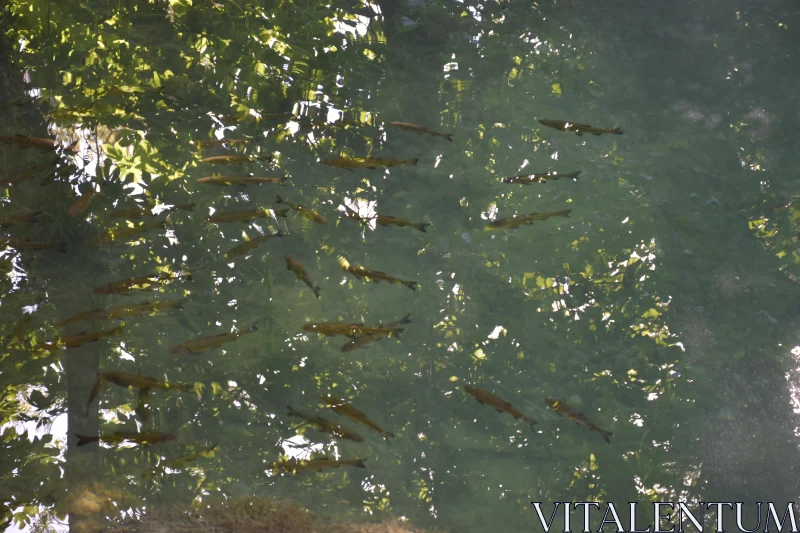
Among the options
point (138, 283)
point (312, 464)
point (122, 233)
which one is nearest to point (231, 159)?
point (122, 233)

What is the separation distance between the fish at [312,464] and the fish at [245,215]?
110 cm

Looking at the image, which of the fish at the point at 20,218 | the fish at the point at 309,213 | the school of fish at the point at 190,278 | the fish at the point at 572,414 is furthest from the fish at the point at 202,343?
the fish at the point at 572,414

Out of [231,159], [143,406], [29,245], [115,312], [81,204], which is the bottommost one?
[143,406]

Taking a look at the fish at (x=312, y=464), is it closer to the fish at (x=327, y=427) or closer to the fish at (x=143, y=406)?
the fish at (x=327, y=427)

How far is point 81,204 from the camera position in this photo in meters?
3.02

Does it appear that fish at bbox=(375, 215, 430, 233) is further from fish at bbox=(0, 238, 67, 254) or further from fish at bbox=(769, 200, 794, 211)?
fish at bbox=(769, 200, 794, 211)

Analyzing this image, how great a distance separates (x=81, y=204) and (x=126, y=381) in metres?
0.92

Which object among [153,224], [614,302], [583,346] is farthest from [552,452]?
[153,224]

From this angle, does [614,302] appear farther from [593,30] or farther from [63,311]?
[63,311]

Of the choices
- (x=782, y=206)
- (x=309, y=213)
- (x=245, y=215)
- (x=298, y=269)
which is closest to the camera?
(x=245, y=215)

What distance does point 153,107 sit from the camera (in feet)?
10.5

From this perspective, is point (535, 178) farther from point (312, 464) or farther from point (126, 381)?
point (126, 381)

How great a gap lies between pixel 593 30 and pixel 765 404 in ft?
7.26

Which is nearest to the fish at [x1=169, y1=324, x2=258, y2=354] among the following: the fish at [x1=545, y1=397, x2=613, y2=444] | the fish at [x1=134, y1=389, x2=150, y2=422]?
the fish at [x1=134, y1=389, x2=150, y2=422]
